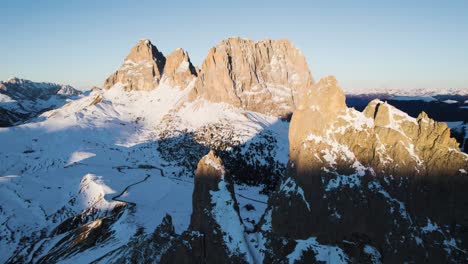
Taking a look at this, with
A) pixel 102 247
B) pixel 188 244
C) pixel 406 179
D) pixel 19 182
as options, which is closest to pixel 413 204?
pixel 406 179

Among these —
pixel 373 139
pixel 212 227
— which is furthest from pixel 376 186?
pixel 212 227

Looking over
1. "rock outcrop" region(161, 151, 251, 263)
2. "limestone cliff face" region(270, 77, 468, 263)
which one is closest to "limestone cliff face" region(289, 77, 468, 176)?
"limestone cliff face" region(270, 77, 468, 263)

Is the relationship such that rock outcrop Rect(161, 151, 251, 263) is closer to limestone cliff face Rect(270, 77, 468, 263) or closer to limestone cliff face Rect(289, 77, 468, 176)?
limestone cliff face Rect(270, 77, 468, 263)

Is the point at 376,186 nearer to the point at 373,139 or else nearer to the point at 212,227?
the point at 373,139

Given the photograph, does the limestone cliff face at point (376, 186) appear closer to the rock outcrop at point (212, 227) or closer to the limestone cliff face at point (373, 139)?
the limestone cliff face at point (373, 139)

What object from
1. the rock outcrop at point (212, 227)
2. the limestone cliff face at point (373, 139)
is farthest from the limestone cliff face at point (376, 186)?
the rock outcrop at point (212, 227)
